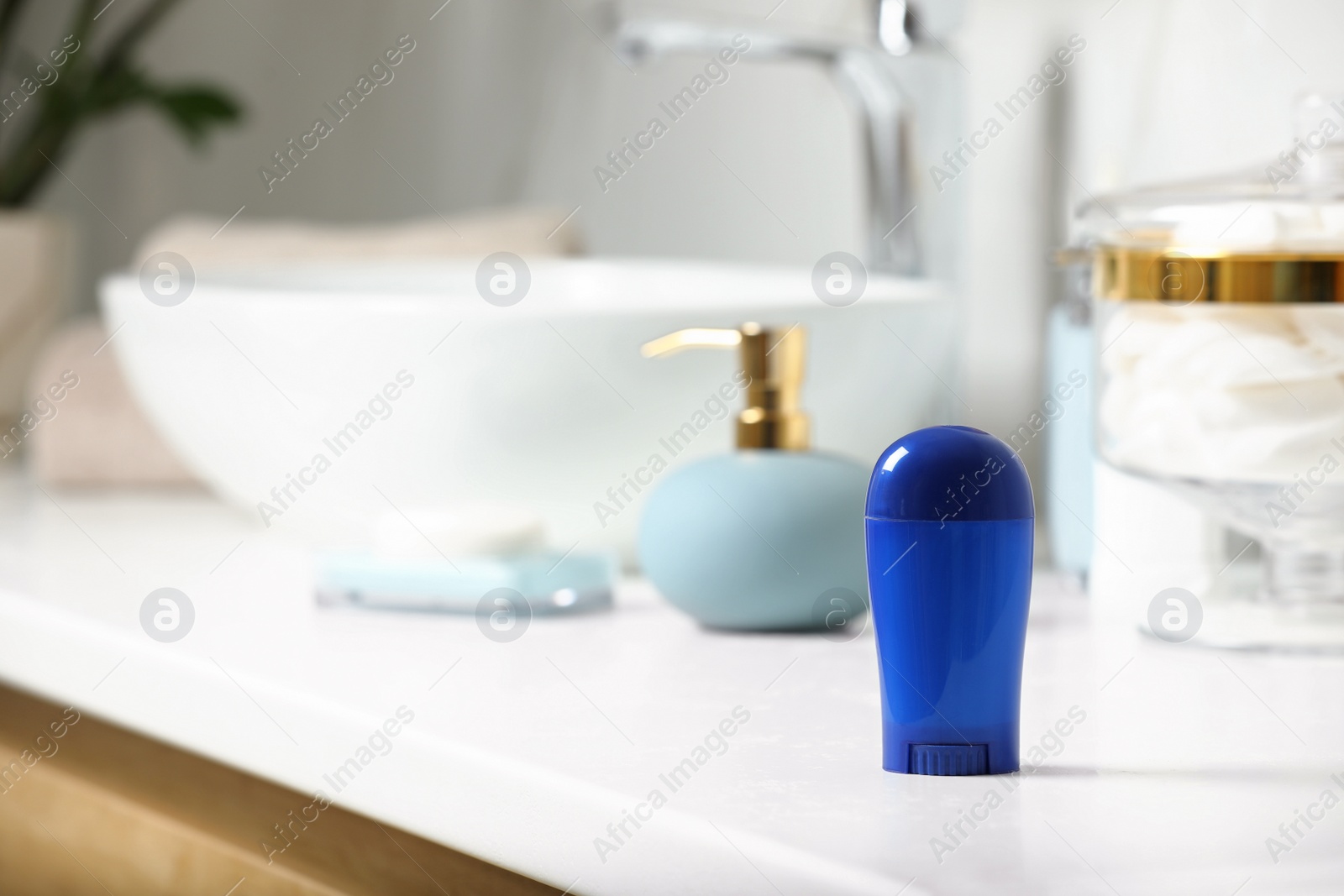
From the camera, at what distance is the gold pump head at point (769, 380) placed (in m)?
0.59

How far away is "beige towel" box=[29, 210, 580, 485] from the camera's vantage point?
916 mm

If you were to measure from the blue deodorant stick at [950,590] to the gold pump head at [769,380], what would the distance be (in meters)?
0.21

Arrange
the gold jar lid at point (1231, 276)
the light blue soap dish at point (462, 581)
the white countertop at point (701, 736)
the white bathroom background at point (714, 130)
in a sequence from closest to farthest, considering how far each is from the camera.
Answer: the white countertop at point (701, 736) < the gold jar lid at point (1231, 276) < the light blue soap dish at point (462, 581) < the white bathroom background at point (714, 130)

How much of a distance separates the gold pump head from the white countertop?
9 cm

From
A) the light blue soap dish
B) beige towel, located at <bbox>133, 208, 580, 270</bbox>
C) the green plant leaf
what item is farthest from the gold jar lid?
the green plant leaf

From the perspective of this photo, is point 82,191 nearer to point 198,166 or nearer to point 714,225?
point 198,166

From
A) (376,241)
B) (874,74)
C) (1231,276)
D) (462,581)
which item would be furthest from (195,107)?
(1231,276)

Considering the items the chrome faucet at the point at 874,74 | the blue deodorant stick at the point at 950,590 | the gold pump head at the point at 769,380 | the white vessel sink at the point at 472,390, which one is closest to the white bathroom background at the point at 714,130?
the chrome faucet at the point at 874,74

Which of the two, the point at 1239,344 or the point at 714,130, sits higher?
the point at 714,130

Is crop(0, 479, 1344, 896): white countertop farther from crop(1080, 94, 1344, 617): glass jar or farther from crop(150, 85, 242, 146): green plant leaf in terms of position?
crop(150, 85, 242, 146): green plant leaf

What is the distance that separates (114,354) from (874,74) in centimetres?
50

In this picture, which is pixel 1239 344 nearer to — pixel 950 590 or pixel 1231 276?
pixel 1231 276

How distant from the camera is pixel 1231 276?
52 cm

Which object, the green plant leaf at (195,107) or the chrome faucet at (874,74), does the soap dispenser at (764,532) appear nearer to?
the chrome faucet at (874,74)
